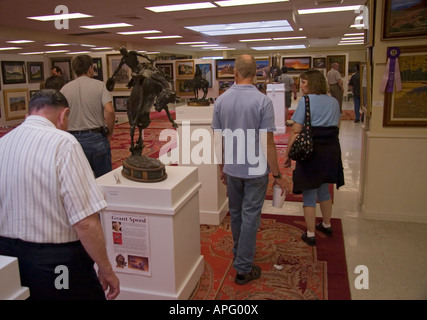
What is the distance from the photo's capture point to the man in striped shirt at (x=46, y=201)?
1738mm

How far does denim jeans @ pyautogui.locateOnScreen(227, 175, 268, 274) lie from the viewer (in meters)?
3.04

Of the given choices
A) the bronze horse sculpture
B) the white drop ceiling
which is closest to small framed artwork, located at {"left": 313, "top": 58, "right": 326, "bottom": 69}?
the white drop ceiling

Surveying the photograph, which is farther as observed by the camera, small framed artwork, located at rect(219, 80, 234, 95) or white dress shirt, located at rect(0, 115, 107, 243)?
small framed artwork, located at rect(219, 80, 234, 95)

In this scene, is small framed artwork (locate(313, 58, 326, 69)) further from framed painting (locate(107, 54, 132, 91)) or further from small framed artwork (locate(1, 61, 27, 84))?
small framed artwork (locate(1, 61, 27, 84))

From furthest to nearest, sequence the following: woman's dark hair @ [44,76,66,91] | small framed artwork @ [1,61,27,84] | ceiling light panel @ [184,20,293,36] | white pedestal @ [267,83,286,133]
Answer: small framed artwork @ [1,61,27,84], ceiling light panel @ [184,20,293,36], white pedestal @ [267,83,286,133], woman's dark hair @ [44,76,66,91]

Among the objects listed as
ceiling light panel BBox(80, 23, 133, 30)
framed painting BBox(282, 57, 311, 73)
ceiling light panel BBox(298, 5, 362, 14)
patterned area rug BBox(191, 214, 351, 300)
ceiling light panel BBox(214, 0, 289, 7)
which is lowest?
patterned area rug BBox(191, 214, 351, 300)

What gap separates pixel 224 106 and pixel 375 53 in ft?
7.36

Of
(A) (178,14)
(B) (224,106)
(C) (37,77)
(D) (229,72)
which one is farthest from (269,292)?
(C) (37,77)

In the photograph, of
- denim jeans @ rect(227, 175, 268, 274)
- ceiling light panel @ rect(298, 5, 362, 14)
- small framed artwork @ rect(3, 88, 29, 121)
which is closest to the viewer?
denim jeans @ rect(227, 175, 268, 274)

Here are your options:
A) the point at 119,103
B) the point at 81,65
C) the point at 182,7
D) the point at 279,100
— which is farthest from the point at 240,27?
the point at 81,65

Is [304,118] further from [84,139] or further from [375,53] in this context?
[84,139]

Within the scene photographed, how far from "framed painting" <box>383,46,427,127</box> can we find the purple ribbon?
6 cm

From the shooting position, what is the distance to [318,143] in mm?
3631

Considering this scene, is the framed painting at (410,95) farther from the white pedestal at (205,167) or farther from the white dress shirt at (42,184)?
the white dress shirt at (42,184)
